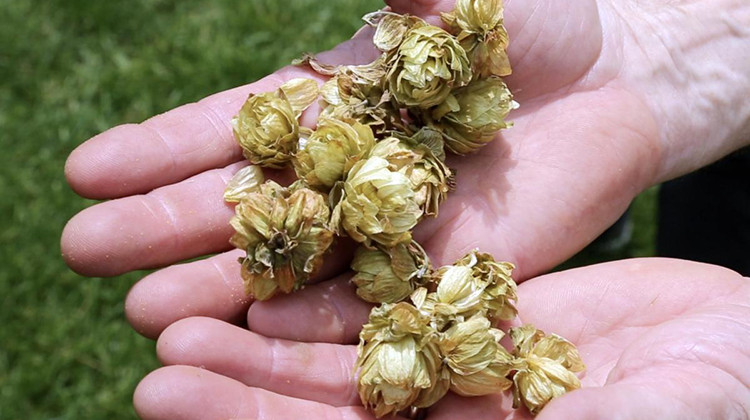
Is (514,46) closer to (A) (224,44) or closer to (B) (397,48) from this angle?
(B) (397,48)

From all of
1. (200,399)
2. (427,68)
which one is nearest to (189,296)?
(200,399)

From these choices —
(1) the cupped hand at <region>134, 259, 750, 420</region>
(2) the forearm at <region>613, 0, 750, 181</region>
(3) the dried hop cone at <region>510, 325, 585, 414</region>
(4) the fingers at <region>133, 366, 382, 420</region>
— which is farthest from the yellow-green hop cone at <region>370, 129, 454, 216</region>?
(2) the forearm at <region>613, 0, 750, 181</region>

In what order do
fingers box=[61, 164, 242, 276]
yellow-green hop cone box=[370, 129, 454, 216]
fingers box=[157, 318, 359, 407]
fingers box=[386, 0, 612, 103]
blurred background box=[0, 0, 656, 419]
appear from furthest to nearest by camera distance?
blurred background box=[0, 0, 656, 419], fingers box=[386, 0, 612, 103], yellow-green hop cone box=[370, 129, 454, 216], fingers box=[61, 164, 242, 276], fingers box=[157, 318, 359, 407]

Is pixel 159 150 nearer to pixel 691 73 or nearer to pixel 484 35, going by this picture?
pixel 484 35

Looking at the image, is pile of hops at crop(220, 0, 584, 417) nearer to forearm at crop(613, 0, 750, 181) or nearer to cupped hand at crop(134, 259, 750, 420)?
cupped hand at crop(134, 259, 750, 420)

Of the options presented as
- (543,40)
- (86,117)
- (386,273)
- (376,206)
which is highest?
(543,40)

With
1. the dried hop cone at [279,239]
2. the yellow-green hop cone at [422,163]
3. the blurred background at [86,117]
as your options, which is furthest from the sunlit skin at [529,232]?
the blurred background at [86,117]
